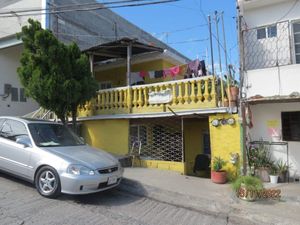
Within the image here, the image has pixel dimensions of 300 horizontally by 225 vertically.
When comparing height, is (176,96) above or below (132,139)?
above

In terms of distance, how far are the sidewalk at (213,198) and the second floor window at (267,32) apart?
407 centimetres

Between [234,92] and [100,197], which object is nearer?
[100,197]

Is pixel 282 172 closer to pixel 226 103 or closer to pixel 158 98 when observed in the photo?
pixel 226 103

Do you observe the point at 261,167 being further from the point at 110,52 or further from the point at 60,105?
the point at 110,52

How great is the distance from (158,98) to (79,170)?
15.4ft

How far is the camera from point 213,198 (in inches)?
256

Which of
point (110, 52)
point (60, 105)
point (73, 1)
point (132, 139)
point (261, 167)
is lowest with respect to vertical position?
point (261, 167)

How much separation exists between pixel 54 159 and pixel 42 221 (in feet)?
4.73

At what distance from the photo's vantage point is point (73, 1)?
1516cm

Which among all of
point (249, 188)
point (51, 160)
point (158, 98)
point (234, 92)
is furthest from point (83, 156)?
point (234, 92)

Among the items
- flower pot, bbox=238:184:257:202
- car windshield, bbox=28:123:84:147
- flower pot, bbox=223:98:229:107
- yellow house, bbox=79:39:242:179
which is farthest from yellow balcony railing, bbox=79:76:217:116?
car windshield, bbox=28:123:84:147

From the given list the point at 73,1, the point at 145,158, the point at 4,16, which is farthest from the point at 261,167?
the point at 4,16

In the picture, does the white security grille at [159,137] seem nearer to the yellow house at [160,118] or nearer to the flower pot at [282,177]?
the yellow house at [160,118]

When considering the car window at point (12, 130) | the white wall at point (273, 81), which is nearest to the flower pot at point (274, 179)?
the white wall at point (273, 81)
